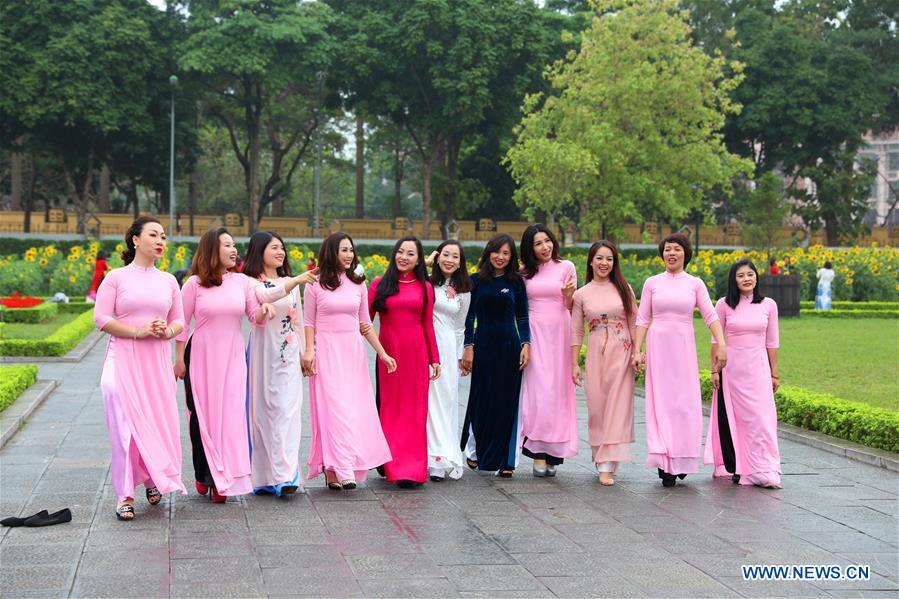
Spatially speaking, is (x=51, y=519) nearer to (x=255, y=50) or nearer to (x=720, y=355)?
(x=720, y=355)

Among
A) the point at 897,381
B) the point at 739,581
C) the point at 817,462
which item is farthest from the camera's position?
the point at 897,381

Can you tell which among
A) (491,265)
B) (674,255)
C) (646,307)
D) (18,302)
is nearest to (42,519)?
(491,265)

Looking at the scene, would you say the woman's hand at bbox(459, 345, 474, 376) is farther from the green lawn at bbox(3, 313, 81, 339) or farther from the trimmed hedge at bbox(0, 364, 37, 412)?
the green lawn at bbox(3, 313, 81, 339)

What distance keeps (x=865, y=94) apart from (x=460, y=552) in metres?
44.4

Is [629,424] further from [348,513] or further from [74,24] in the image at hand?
[74,24]

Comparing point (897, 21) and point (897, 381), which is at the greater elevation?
point (897, 21)

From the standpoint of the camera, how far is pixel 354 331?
7.44m

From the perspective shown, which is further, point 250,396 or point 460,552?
point 250,396

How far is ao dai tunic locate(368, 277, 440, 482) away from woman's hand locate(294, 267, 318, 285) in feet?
1.89

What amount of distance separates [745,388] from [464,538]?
2.67 metres

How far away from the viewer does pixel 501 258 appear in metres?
7.86

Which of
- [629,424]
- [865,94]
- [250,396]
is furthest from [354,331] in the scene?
[865,94]

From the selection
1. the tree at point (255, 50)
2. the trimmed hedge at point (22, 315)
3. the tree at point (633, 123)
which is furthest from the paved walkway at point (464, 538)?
the tree at point (255, 50)

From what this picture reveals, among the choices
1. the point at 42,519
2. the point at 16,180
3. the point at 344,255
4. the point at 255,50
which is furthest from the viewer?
the point at 16,180
